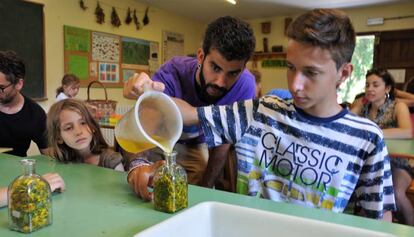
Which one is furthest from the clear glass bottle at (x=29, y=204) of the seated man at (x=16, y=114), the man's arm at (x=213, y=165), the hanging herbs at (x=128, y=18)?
the hanging herbs at (x=128, y=18)

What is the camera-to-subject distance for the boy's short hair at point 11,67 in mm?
2023

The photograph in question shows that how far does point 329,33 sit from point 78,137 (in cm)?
106

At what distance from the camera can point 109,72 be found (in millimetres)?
4926

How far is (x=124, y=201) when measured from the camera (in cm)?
89

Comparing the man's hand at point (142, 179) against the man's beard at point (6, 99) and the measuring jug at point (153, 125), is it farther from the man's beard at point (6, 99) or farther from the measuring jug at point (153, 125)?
the man's beard at point (6, 99)

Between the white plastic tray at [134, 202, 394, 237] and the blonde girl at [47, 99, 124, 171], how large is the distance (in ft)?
2.38

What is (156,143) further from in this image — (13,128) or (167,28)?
(167,28)

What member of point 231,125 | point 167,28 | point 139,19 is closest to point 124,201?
point 231,125

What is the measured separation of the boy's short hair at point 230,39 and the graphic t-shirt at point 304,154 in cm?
24

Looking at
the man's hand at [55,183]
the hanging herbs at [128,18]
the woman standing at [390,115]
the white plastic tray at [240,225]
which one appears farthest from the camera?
the hanging herbs at [128,18]

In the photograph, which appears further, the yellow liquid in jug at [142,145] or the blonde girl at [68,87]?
the blonde girl at [68,87]

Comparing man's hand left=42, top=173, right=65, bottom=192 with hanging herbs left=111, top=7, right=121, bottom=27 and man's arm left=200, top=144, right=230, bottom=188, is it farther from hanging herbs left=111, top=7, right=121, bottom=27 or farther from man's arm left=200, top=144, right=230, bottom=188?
hanging herbs left=111, top=7, right=121, bottom=27

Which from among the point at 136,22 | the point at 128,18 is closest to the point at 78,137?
the point at 128,18

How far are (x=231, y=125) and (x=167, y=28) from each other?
5.05 meters
